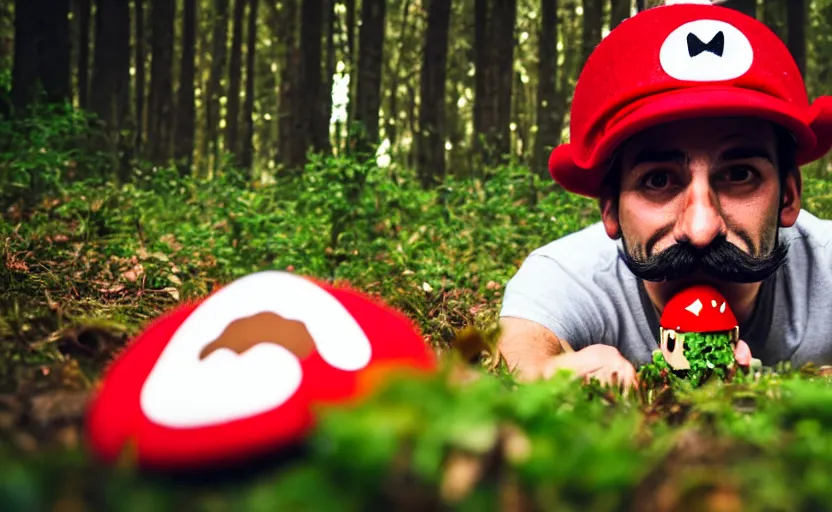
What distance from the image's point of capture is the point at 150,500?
957 mm

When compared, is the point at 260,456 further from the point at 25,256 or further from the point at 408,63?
the point at 408,63

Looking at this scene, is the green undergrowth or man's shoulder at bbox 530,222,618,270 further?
man's shoulder at bbox 530,222,618,270

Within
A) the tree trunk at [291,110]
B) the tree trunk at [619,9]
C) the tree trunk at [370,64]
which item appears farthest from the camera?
the tree trunk at [291,110]

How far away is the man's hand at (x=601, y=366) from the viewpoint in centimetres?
234

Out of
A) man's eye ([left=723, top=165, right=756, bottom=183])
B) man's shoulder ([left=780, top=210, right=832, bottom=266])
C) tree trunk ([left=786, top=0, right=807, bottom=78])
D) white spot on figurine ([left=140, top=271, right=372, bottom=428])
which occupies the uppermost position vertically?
tree trunk ([left=786, top=0, right=807, bottom=78])

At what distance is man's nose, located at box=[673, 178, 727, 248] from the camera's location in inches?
105

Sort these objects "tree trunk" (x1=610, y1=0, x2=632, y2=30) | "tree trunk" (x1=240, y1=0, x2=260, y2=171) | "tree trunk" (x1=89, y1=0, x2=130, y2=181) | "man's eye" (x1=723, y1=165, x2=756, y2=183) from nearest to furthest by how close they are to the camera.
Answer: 1. "man's eye" (x1=723, y1=165, x2=756, y2=183)
2. "tree trunk" (x1=89, y1=0, x2=130, y2=181)
3. "tree trunk" (x1=610, y1=0, x2=632, y2=30)
4. "tree trunk" (x1=240, y1=0, x2=260, y2=171)

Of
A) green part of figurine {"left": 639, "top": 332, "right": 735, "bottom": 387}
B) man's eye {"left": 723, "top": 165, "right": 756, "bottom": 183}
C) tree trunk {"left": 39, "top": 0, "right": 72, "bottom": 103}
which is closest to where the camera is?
green part of figurine {"left": 639, "top": 332, "right": 735, "bottom": 387}

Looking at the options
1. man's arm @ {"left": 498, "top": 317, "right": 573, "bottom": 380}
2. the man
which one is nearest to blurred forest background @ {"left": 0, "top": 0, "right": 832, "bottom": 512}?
man's arm @ {"left": 498, "top": 317, "right": 573, "bottom": 380}

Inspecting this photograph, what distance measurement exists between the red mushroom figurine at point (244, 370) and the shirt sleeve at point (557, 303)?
1.75m

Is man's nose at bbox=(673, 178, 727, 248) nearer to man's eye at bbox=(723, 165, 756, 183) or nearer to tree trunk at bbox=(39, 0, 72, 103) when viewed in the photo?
man's eye at bbox=(723, 165, 756, 183)

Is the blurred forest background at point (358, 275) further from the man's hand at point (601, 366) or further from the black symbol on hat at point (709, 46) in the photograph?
the black symbol on hat at point (709, 46)

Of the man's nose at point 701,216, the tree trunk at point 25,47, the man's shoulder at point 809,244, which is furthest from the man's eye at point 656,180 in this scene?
the tree trunk at point 25,47

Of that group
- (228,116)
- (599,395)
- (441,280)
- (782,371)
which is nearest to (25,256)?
(441,280)
